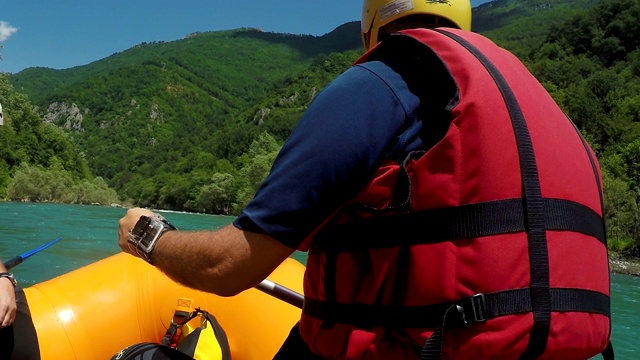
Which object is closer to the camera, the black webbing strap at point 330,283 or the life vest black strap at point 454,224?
the life vest black strap at point 454,224

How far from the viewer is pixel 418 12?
58.5 inches

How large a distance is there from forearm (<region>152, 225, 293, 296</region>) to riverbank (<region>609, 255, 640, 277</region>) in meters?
23.9

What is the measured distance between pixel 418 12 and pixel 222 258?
0.77 m

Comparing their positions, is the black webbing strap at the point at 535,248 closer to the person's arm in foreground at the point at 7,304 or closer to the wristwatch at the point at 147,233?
the wristwatch at the point at 147,233

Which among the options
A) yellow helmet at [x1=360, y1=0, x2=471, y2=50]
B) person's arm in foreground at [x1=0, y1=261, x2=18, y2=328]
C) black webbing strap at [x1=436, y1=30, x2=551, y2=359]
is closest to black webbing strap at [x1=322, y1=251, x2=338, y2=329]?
black webbing strap at [x1=436, y1=30, x2=551, y2=359]

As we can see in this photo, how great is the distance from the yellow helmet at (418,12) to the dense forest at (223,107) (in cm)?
2856

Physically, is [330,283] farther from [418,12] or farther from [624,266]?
[624,266]

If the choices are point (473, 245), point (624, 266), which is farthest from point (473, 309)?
point (624, 266)

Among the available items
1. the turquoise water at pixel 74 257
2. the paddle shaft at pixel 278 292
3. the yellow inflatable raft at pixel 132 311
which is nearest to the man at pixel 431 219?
the paddle shaft at pixel 278 292

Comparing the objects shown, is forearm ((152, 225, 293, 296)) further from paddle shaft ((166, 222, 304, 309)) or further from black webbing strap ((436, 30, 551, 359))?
paddle shaft ((166, 222, 304, 309))

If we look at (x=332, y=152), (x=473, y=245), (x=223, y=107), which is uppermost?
(x=332, y=152)

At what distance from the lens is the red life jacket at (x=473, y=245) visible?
42.1 inches

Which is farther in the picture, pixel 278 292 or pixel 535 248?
pixel 278 292

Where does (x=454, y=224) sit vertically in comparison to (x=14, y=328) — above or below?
above
